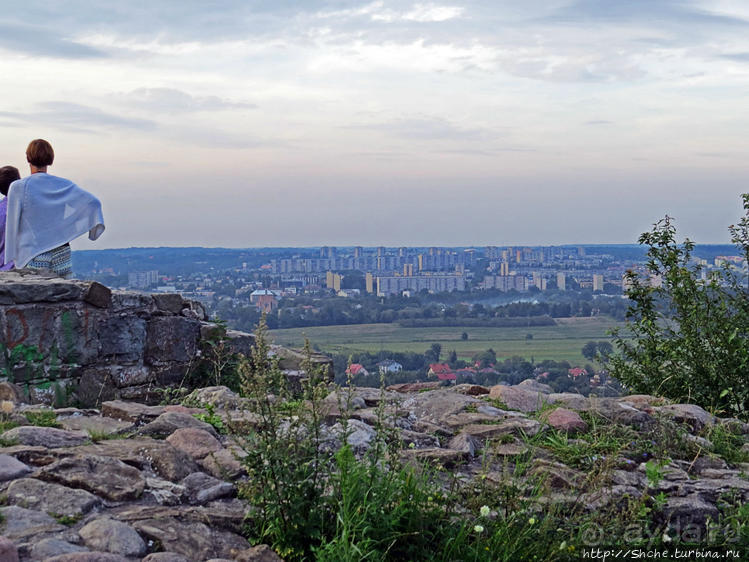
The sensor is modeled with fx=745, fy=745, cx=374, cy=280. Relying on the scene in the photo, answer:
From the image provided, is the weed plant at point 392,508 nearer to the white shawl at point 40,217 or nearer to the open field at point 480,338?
the white shawl at point 40,217

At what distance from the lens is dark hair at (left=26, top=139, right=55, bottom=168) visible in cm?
602

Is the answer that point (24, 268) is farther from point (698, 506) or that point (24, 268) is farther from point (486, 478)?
point (698, 506)

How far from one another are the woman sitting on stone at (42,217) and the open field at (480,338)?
10566 mm

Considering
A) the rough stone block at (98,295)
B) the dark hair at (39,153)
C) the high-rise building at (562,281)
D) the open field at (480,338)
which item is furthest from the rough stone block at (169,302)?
the high-rise building at (562,281)

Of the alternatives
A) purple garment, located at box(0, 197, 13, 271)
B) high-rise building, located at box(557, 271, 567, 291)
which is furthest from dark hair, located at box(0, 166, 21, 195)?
high-rise building, located at box(557, 271, 567, 291)

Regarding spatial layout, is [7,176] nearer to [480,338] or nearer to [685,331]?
[685,331]

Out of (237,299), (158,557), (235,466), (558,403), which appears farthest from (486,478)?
(237,299)

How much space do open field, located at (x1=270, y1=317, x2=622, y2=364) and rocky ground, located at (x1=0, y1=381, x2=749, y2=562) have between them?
1181 centimetres

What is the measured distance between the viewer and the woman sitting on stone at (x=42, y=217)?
236 inches

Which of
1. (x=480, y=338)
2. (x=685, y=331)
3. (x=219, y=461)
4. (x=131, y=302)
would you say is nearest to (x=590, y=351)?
(x=685, y=331)

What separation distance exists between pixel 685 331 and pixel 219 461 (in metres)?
3.89

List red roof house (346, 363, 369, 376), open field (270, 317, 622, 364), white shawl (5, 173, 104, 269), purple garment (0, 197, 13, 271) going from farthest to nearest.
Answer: open field (270, 317, 622, 364)
purple garment (0, 197, 13, 271)
white shawl (5, 173, 104, 269)
red roof house (346, 363, 369, 376)

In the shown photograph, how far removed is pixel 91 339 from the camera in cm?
560

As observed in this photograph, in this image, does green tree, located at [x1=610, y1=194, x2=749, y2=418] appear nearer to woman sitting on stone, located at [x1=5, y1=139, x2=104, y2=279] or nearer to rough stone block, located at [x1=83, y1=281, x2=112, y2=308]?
rough stone block, located at [x1=83, y1=281, x2=112, y2=308]
